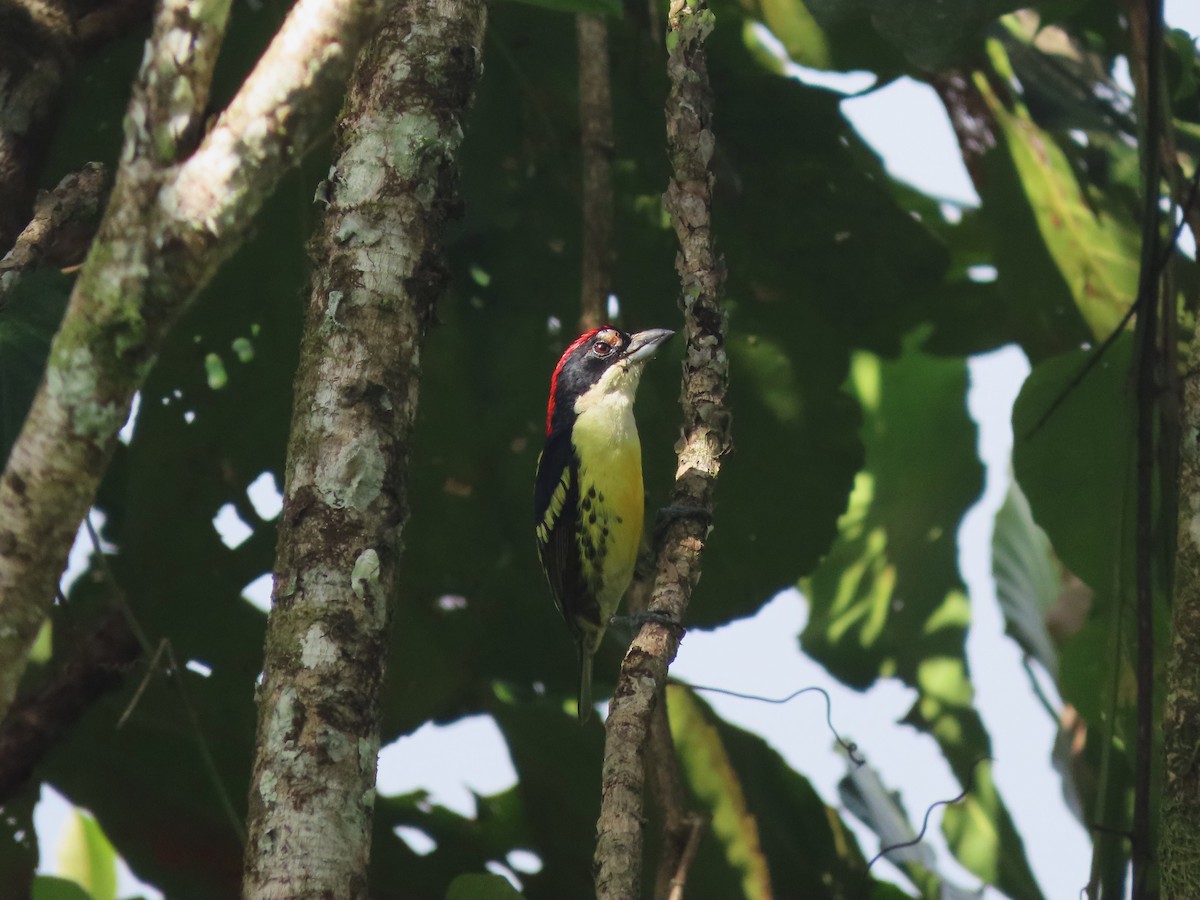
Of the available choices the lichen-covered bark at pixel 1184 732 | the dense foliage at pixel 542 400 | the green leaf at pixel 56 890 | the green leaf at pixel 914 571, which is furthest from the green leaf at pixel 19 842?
the lichen-covered bark at pixel 1184 732

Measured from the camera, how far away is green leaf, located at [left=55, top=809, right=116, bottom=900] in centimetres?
557

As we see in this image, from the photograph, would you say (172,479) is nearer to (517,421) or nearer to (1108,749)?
(517,421)

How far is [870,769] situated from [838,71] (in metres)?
2.65

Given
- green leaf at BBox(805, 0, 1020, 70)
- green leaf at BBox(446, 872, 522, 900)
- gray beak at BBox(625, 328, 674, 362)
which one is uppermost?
gray beak at BBox(625, 328, 674, 362)

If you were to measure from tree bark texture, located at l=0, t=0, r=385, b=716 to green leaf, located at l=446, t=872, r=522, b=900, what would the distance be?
135 cm

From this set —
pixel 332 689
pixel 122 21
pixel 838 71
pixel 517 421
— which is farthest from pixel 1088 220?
pixel 332 689

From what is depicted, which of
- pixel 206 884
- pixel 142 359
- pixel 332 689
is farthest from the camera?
pixel 206 884

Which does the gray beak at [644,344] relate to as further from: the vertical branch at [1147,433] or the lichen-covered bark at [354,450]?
the lichen-covered bark at [354,450]

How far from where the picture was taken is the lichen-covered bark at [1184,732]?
251 cm

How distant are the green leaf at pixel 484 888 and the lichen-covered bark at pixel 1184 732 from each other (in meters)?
1.25

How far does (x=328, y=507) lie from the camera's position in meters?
2.31

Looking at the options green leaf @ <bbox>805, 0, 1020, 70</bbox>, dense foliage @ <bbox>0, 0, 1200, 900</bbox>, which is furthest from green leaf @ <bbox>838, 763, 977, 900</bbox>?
green leaf @ <bbox>805, 0, 1020, 70</bbox>

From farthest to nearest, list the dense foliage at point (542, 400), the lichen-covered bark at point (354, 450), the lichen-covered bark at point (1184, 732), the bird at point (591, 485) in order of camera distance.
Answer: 1. the bird at point (591, 485)
2. the dense foliage at point (542, 400)
3. the lichen-covered bark at point (1184, 732)
4. the lichen-covered bark at point (354, 450)

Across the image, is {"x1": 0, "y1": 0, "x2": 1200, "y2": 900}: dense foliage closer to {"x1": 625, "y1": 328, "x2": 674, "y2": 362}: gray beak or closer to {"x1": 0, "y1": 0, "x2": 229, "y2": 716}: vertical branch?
{"x1": 625, "y1": 328, "x2": 674, "y2": 362}: gray beak
